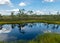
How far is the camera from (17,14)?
390 feet

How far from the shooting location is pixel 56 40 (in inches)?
909

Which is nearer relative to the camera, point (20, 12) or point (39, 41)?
point (39, 41)

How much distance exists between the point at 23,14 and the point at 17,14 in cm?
504

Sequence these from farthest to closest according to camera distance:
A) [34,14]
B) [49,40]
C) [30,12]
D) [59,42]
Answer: [34,14] → [30,12] → [49,40] → [59,42]

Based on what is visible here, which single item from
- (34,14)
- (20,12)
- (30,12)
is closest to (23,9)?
(20,12)

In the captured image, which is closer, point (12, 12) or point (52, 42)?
point (52, 42)

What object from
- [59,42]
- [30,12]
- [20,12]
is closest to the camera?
[59,42]

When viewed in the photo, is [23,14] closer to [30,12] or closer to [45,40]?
[30,12]

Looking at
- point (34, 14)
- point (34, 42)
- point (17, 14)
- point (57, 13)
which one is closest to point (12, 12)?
point (17, 14)

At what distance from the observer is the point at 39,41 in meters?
24.2

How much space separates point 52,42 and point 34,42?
315 cm

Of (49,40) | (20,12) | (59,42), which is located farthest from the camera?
(20,12)

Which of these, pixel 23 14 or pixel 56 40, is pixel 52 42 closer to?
pixel 56 40

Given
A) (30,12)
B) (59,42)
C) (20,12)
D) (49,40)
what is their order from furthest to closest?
1. (30,12)
2. (20,12)
3. (49,40)
4. (59,42)
